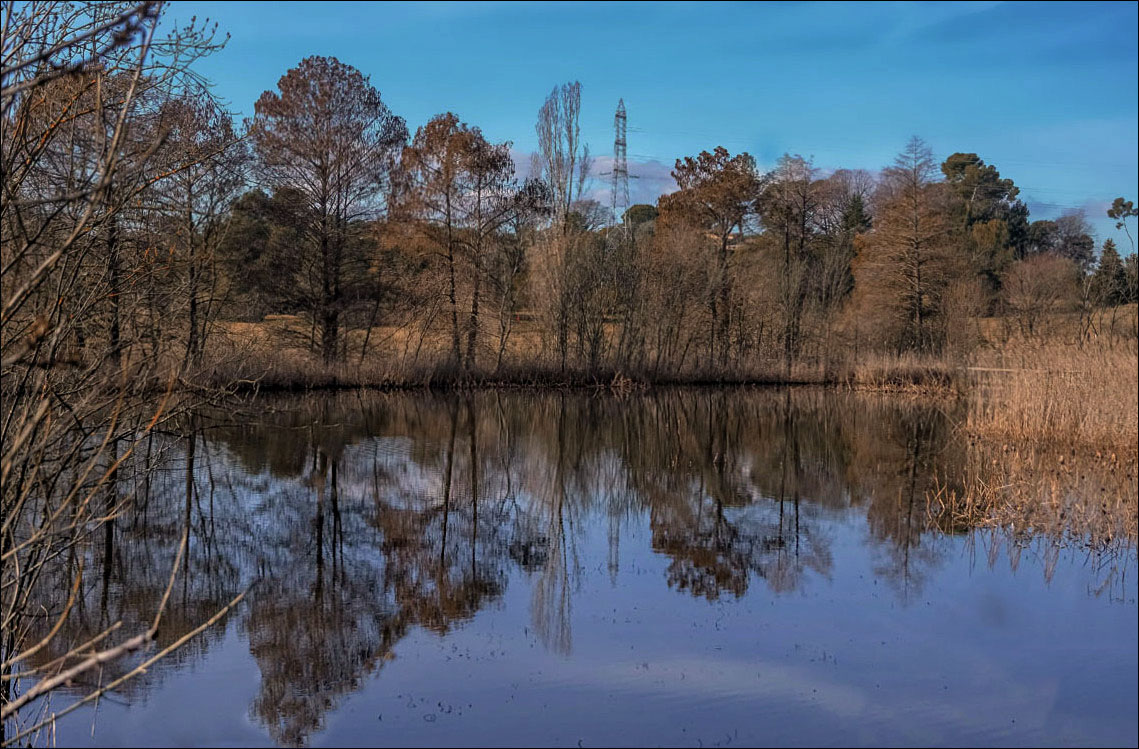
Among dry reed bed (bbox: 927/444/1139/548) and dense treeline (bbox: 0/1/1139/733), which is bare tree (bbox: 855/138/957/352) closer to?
dense treeline (bbox: 0/1/1139/733)

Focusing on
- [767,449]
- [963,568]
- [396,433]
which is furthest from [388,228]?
[963,568]

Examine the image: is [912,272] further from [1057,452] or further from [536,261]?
[1057,452]

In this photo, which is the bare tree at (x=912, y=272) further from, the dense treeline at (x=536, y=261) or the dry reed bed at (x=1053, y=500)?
the dry reed bed at (x=1053, y=500)

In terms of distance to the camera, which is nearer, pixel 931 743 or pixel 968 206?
pixel 931 743

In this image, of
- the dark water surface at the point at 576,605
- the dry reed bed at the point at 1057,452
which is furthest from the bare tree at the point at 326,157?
the dry reed bed at the point at 1057,452

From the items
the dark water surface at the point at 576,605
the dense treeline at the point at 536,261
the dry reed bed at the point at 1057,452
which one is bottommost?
the dark water surface at the point at 576,605

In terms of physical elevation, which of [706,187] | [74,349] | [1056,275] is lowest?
[74,349]

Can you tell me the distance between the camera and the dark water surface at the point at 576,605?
5.89m

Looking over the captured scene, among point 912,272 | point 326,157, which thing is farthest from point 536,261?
point 912,272

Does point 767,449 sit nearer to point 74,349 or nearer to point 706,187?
point 74,349

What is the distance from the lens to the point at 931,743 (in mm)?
5609

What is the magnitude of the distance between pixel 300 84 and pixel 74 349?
24.3 meters

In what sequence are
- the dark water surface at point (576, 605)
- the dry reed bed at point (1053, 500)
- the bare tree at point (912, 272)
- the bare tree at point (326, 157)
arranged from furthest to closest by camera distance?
the bare tree at point (912, 272) < the bare tree at point (326, 157) < the dry reed bed at point (1053, 500) < the dark water surface at point (576, 605)

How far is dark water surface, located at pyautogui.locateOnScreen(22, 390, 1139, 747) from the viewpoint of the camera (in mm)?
5891
